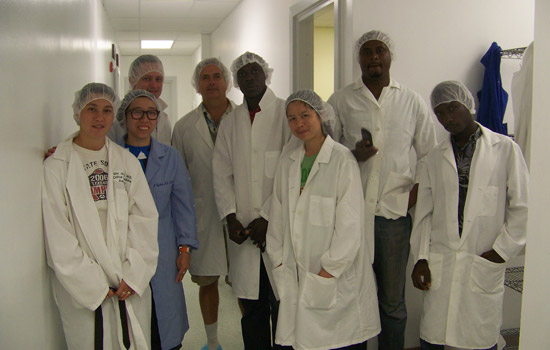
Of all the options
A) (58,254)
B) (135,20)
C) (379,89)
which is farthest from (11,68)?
(135,20)

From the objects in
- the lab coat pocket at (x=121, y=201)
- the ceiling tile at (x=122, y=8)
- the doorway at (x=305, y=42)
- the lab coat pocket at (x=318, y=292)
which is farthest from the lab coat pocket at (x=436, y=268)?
the ceiling tile at (x=122, y=8)

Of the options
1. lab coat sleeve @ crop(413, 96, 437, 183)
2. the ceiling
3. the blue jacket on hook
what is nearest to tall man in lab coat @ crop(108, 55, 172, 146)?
lab coat sleeve @ crop(413, 96, 437, 183)

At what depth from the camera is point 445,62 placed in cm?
258

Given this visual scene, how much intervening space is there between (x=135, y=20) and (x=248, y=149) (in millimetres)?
4682

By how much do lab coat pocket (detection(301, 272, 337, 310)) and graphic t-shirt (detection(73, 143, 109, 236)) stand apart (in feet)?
2.66

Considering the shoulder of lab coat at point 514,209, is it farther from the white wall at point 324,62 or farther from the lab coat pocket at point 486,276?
the white wall at point 324,62

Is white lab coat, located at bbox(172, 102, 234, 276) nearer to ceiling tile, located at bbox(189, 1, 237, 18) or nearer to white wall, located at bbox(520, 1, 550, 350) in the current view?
white wall, located at bbox(520, 1, 550, 350)

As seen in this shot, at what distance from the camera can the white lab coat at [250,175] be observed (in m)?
2.12

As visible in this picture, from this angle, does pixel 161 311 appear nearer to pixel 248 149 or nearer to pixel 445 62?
pixel 248 149

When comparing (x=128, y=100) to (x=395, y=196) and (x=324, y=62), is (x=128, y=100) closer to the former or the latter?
(x=395, y=196)

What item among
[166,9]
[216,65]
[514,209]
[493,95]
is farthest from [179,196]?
[166,9]

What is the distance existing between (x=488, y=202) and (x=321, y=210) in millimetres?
649

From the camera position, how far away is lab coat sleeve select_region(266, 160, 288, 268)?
195 cm

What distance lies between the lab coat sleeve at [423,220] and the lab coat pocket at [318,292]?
41 cm
